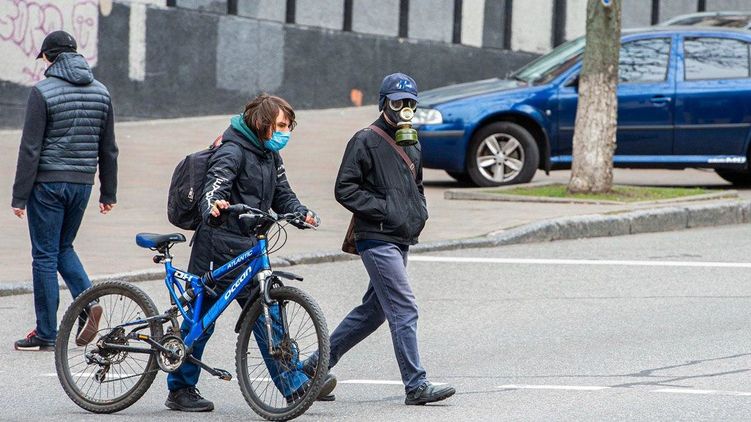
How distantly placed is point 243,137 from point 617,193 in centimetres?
857

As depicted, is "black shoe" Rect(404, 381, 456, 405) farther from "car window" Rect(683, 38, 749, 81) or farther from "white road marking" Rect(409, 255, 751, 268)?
"car window" Rect(683, 38, 749, 81)

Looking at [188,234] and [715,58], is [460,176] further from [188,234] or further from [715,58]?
[188,234]

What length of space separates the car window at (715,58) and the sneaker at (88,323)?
1028 cm

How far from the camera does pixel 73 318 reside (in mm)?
7285

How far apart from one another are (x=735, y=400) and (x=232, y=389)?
8.07ft

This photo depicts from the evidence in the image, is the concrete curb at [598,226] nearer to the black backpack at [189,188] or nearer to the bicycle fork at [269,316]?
the black backpack at [189,188]

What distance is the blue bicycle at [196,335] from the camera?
6.80m

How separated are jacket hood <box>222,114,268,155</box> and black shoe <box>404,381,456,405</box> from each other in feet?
4.37

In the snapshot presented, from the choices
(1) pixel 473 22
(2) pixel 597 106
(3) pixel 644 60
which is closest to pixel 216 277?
(2) pixel 597 106

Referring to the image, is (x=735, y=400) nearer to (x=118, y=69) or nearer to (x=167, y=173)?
(x=167, y=173)

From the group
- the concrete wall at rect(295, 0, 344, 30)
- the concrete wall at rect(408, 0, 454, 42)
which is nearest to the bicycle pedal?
the concrete wall at rect(295, 0, 344, 30)

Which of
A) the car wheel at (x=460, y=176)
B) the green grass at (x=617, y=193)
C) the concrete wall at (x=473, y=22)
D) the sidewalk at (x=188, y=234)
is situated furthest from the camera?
the concrete wall at (x=473, y=22)

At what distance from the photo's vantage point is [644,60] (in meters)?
16.4

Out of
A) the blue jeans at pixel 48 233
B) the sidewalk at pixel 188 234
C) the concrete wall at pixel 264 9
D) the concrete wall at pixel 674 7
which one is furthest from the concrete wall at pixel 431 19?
the blue jeans at pixel 48 233
